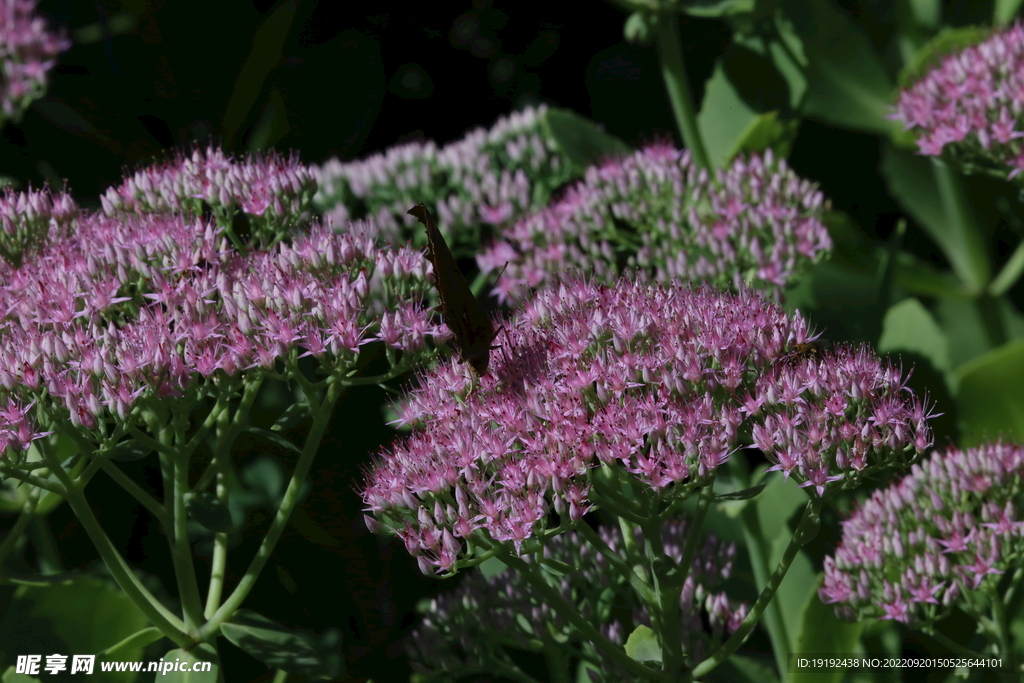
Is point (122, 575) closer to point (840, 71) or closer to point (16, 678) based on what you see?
point (16, 678)

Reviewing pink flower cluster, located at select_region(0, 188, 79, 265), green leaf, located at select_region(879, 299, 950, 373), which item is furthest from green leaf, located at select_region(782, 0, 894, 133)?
pink flower cluster, located at select_region(0, 188, 79, 265)

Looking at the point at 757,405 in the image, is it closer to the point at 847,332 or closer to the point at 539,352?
the point at 539,352

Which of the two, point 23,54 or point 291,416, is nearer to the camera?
point 291,416

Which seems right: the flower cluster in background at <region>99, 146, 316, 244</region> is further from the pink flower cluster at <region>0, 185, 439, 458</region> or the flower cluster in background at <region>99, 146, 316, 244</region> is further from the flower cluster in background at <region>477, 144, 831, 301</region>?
the flower cluster in background at <region>477, 144, 831, 301</region>

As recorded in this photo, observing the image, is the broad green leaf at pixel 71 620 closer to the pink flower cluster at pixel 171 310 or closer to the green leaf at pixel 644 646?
the pink flower cluster at pixel 171 310

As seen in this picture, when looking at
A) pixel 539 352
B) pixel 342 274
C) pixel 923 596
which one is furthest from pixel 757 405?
pixel 342 274

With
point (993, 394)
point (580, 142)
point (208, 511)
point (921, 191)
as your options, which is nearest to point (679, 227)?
point (580, 142)

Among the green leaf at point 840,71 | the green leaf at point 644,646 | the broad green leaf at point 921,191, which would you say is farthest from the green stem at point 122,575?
the broad green leaf at point 921,191
